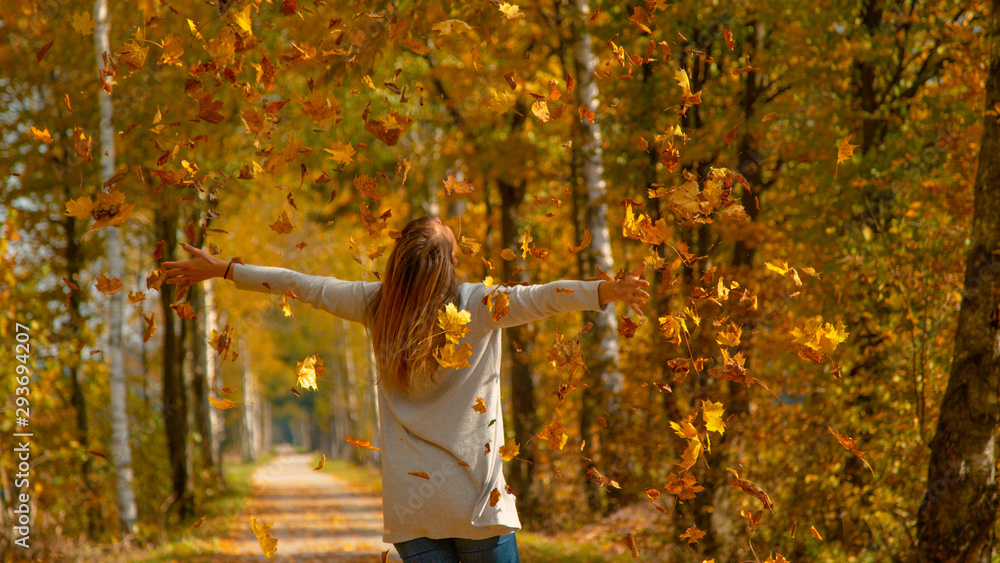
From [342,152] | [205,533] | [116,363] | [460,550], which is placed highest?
[342,152]

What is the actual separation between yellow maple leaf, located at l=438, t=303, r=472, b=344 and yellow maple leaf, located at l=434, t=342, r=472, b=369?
0.10 ft

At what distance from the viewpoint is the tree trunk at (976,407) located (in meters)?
4.12

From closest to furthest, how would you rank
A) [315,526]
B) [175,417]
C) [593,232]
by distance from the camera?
[593,232] → [175,417] → [315,526]

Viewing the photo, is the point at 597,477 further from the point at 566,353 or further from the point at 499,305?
the point at 499,305

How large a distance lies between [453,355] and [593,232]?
6.63m

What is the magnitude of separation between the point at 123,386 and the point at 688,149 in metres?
6.85

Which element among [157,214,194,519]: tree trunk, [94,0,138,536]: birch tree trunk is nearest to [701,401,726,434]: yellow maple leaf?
[94,0,138,536]: birch tree trunk

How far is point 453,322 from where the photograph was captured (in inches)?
96.4

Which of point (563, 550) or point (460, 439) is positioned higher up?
point (460, 439)

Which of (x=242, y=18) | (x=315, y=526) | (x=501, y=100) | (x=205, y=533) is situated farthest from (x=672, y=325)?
(x=315, y=526)

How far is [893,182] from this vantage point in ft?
19.7

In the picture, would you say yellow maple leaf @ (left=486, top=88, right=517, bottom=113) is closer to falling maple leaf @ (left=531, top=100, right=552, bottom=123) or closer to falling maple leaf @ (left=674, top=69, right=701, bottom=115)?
falling maple leaf @ (left=531, top=100, right=552, bottom=123)

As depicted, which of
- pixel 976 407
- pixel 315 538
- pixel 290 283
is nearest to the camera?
pixel 290 283

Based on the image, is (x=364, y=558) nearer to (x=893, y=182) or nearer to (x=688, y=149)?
(x=688, y=149)
